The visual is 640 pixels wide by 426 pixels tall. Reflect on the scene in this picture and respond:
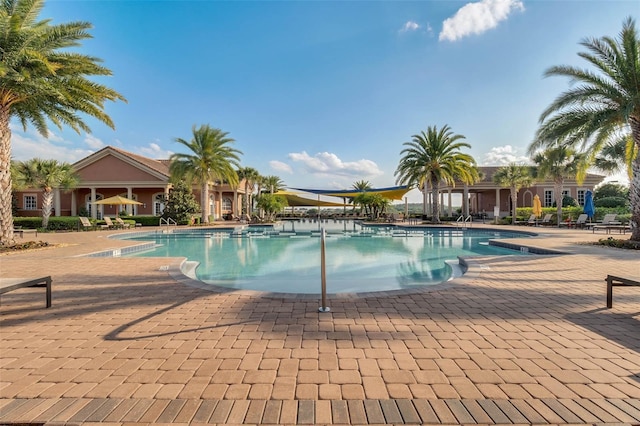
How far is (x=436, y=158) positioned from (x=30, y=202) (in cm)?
3442

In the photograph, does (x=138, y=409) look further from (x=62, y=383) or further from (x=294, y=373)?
(x=294, y=373)

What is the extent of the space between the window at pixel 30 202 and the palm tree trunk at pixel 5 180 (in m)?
23.1

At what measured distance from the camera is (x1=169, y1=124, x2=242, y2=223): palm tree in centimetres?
2420

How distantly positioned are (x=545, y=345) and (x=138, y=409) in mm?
3458

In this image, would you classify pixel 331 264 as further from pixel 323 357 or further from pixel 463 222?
pixel 463 222

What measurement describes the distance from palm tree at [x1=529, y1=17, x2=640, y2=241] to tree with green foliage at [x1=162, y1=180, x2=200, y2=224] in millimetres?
23100

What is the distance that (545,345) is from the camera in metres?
3.07

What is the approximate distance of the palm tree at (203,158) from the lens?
24.2m

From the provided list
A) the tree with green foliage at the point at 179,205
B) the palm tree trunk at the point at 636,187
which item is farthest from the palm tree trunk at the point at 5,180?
the palm tree trunk at the point at 636,187

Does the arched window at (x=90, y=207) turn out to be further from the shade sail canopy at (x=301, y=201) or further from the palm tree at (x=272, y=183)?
the palm tree at (x=272, y=183)

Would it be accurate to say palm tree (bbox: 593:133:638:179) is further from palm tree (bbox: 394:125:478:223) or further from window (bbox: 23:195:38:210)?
window (bbox: 23:195:38:210)

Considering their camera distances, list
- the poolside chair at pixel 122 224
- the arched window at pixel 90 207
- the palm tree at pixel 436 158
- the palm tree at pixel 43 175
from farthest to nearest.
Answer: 1. the arched window at pixel 90 207
2. the palm tree at pixel 436 158
3. the poolside chair at pixel 122 224
4. the palm tree at pixel 43 175

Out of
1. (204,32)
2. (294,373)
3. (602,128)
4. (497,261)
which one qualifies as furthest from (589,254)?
(204,32)

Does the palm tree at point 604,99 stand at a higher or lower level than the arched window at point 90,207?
higher
